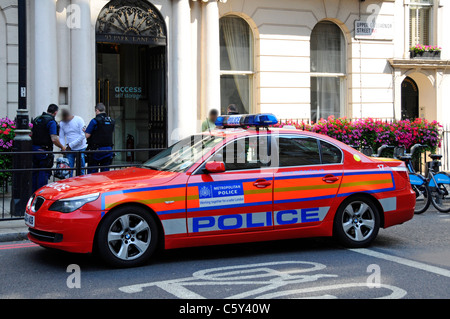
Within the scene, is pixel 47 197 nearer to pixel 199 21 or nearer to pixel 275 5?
pixel 199 21

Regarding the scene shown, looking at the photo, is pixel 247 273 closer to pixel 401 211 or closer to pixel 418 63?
pixel 401 211

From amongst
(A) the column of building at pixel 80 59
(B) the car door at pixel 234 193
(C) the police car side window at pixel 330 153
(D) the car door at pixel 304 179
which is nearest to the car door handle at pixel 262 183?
(B) the car door at pixel 234 193

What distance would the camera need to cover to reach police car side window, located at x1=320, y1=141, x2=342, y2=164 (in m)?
8.26

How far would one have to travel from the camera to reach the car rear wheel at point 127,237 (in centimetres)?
696

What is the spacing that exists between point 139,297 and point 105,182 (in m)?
1.81

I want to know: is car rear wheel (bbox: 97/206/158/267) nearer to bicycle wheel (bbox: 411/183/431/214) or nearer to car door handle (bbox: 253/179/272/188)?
car door handle (bbox: 253/179/272/188)

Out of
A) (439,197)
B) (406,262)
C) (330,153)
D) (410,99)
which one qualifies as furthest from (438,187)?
(410,99)

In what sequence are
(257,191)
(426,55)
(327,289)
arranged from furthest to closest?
(426,55), (257,191), (327,289)

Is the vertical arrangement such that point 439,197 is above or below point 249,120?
below

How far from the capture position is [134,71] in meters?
19.7

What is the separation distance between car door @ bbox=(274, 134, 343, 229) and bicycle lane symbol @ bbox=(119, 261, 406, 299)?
2.34 feet

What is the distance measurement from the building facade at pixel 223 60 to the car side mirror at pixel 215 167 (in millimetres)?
8270

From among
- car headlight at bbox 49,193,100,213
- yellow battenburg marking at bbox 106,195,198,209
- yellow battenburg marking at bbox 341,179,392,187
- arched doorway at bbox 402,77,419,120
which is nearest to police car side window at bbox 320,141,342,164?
yellow battenburg marking at bbox 341,179,392,187

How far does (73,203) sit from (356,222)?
146 inches
